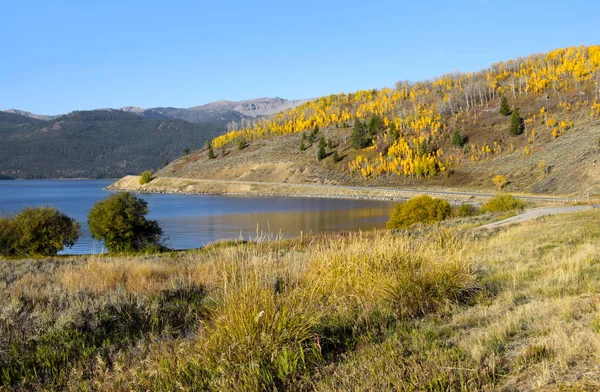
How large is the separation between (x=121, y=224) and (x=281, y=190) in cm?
6441

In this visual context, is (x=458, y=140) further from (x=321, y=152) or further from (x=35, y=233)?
(x=35, y=233)

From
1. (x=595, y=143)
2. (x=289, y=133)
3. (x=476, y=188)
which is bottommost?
(x=476, y=188)

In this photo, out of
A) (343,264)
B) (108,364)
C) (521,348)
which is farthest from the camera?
(343,264)

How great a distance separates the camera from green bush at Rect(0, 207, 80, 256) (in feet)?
86.6

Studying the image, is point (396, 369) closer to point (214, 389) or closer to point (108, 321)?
point (214, 389)

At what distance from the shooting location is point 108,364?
4559mm

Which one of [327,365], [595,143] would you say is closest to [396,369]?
[327,365]

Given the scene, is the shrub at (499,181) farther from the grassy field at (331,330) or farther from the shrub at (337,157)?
the grassy field at (331,330)

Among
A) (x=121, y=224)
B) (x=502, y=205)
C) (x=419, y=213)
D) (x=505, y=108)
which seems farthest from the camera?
(x=505, y=108)

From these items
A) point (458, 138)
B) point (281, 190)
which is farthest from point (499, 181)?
point (281, 190)

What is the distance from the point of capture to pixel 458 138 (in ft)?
303

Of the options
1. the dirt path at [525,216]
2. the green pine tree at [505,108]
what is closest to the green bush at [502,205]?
the dirt path at [525,216]

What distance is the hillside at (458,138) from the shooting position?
72.5 metres

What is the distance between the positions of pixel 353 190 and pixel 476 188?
2064 centimetres
